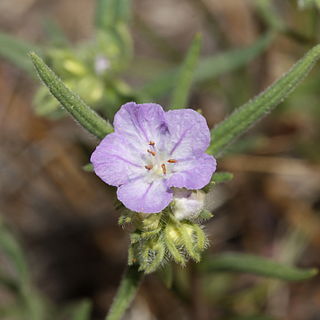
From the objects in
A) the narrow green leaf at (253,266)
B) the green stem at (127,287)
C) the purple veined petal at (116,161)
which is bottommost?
the narrow green leaf at (253,266)

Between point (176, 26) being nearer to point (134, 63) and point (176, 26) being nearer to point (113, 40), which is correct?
point (134, 63)

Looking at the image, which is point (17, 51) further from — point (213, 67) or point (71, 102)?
point (71, 102)

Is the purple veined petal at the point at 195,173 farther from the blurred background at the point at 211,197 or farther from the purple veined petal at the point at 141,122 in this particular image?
the blurred background at the point at 211,197

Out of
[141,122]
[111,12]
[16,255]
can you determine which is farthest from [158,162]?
[111,12]

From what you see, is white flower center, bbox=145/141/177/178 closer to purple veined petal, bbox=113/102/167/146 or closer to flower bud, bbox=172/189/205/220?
purple veined petal, bbox=113/102/167/146

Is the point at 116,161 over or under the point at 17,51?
under

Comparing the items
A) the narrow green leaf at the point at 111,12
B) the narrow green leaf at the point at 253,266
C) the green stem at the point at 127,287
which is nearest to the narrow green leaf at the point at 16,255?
the green stem at the point at 127,287
